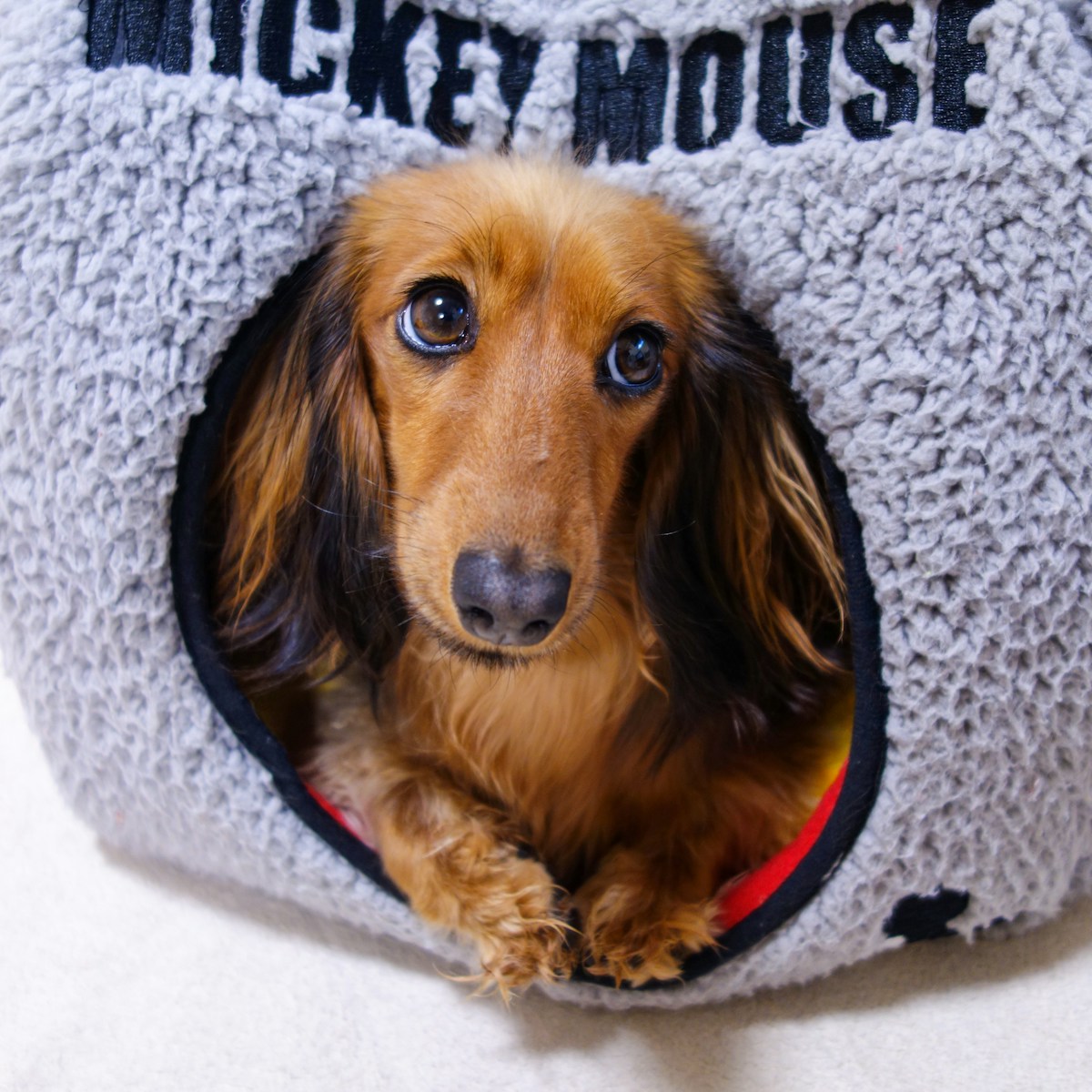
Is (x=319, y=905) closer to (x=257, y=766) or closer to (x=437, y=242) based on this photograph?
(x=257, y=766)

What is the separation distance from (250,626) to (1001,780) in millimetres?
969

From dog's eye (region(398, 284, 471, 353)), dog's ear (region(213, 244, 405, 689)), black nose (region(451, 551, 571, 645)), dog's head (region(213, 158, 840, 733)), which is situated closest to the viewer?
black nose (region(451, 551, 571, 645))

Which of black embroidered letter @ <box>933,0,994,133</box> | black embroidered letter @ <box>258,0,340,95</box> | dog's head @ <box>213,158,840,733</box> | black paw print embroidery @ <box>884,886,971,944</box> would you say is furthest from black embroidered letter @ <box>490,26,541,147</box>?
black paw print embroidery @ <box>884,886,971,944</box>

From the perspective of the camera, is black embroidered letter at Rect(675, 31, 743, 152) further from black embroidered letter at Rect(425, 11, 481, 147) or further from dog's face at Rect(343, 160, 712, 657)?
black embroidered letter at Rect(425, 11, 481, 147)

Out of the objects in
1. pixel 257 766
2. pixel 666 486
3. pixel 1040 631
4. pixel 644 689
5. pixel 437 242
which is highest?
pixel 437 242

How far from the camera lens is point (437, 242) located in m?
1.35

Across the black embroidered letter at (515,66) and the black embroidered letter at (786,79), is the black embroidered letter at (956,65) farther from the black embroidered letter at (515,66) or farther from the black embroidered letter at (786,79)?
the black embroidered letter at (515,66)

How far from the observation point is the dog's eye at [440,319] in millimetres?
1333

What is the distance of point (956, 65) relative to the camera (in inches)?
51.3

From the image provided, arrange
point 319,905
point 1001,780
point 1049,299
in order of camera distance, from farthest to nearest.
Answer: point 319,905 < point 1001,780 < point 1049,299

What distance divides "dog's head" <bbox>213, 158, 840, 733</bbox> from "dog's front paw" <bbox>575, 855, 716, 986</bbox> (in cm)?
26

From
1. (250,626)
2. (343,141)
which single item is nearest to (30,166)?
(343,141)

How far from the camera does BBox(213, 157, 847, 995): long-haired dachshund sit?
1.29 m

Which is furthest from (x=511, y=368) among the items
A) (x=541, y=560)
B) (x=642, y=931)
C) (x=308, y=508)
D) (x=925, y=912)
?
(x=925, y=912)
